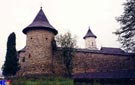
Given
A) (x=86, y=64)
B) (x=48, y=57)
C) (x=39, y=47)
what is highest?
(x=39, y=47)

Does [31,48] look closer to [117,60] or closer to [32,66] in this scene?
[32,66]

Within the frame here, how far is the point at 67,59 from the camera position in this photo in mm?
25406

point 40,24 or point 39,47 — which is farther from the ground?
point 40,24

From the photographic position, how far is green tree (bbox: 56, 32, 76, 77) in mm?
Answer: 25297

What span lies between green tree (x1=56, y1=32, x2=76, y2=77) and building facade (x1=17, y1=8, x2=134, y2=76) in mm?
739

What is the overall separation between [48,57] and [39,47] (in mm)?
1605

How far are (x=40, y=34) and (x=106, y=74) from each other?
9.92 metres

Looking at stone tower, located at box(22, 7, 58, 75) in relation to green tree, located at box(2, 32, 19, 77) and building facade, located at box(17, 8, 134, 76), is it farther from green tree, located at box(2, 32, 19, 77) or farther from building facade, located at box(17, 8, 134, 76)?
green tree, located at box(2, 32, 19, 77)

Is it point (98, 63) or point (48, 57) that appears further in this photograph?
point (98, 63)

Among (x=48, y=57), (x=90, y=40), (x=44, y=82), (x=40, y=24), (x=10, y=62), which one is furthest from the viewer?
(x=90, y=40)

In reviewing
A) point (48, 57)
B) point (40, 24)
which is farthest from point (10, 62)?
point (40, 24)

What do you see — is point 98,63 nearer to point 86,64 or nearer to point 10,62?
point 86,64

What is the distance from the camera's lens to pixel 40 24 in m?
25.4

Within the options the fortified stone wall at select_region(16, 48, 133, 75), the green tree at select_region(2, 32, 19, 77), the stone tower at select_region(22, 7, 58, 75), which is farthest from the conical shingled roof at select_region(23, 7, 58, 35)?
the fortified stone wall at select_region(16, 48, 133, 75)
